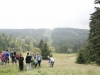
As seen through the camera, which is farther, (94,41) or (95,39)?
(94,41)

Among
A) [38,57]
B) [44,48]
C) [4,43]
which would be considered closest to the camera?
[38,57]

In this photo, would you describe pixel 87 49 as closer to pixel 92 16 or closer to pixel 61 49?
pixel 92 16

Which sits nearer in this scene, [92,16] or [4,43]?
[92,16]

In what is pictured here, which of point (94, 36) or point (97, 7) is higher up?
point (97, 7)

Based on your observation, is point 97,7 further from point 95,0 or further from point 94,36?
point 94,36

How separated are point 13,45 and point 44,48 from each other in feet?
247

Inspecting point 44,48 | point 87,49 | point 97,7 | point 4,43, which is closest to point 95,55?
point 87,49

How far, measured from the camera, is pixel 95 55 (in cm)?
2769

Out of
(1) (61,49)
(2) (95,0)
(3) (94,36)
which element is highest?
(2) (95,0)

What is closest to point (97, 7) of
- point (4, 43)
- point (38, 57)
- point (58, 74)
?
point (38, 57)

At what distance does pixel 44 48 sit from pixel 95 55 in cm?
4159

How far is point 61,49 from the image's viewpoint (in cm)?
18312

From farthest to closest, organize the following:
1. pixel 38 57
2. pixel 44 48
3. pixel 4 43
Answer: pixel 4 43 → pixel 44 48 → pixel 38 57

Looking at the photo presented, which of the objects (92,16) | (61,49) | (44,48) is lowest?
(61,49)
